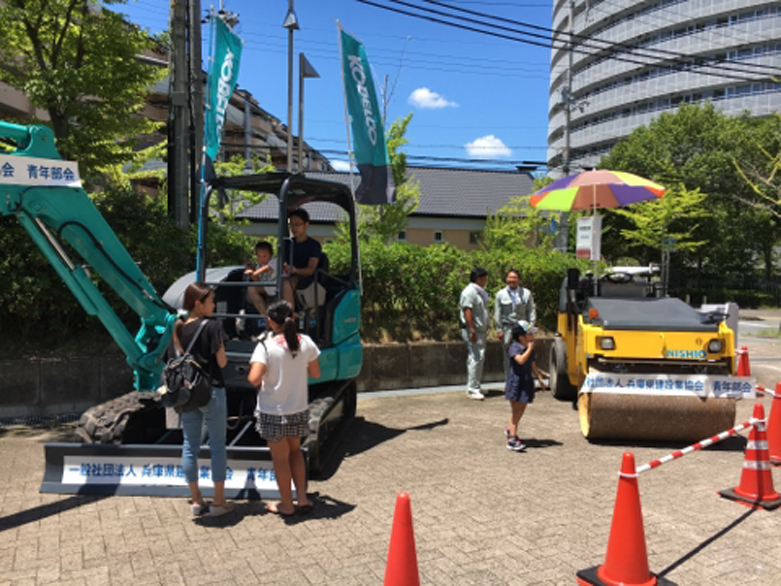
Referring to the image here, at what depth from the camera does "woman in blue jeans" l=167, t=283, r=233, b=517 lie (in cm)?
455

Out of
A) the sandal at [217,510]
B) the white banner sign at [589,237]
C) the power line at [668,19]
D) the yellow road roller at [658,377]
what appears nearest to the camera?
the sandal at [217,510]

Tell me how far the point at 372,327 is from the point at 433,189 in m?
33.3

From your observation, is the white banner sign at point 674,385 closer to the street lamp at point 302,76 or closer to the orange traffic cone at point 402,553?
the orange traffic cone at point 402,553

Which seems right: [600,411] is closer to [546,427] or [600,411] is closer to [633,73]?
[546,427]

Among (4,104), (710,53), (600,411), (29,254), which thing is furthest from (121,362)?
(710,53)

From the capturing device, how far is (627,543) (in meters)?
3.59

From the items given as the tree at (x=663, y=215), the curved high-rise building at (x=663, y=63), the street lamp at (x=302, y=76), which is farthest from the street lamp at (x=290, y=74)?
the curved high-rise building at (x=663, y=63)

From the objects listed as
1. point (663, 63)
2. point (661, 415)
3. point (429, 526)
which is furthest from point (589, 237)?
point (663, 63)

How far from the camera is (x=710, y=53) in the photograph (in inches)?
2077

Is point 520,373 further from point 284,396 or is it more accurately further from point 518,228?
point 518,228

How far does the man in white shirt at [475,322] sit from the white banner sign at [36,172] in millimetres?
5393

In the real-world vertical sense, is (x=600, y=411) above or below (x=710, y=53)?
below

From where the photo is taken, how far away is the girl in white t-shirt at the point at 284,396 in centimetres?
458

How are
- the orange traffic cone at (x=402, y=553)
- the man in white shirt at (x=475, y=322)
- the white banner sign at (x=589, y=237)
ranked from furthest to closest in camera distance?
the white banner sign at (x=589, y=237) < the man in white shirt at (x=475, y=322) < the orange traffic cone at (x=402, y=553)
